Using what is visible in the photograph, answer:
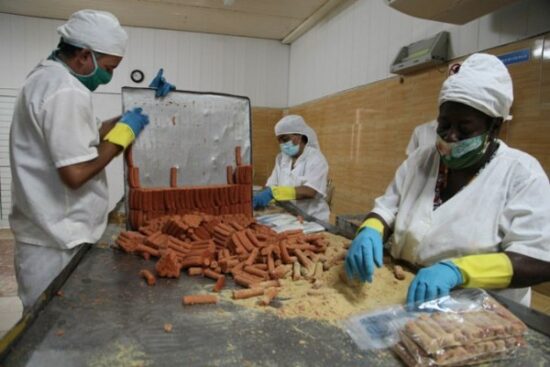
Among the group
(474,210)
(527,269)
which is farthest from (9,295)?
(527,269)

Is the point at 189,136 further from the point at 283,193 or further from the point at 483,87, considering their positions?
the point at 483,87

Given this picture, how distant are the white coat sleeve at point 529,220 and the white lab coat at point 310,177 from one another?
1.87 meters

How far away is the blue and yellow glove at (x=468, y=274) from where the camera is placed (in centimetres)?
116

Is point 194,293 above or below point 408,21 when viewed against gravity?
below

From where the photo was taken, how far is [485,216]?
1327 mm

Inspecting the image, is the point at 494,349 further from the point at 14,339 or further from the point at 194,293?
the point at 14,339

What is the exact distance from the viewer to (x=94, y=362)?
86 centimetres

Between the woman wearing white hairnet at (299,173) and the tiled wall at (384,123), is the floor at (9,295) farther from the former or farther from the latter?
the woman wearing white hairnet at (299,173)

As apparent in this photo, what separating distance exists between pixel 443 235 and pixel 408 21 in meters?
2.62

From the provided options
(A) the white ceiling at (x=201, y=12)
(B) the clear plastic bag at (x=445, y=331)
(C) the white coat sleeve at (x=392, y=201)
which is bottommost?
(B) the clear plastic bag at (x=445, y=331)

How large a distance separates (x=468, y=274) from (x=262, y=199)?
178 cm

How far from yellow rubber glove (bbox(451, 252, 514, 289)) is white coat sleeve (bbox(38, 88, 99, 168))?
57.1 inches

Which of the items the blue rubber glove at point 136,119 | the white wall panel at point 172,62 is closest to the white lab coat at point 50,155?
the blue rubber glove at point 136,119

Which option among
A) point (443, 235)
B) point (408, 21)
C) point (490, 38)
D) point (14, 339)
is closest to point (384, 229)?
point (443, 235)
